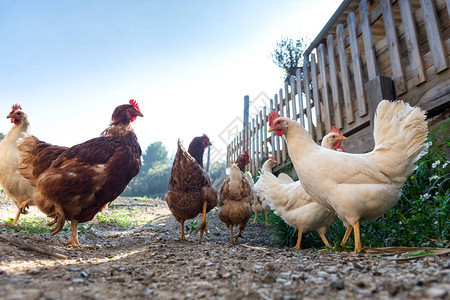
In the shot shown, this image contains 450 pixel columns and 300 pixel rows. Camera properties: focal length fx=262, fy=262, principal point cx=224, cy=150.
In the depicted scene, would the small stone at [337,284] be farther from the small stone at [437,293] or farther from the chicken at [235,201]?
the chicken at [235,201]

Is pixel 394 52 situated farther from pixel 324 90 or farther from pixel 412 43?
pixel 324 90

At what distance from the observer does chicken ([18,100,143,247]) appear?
2984 millimetres

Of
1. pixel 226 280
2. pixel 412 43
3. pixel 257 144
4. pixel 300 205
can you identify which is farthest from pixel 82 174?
pixel 257 144

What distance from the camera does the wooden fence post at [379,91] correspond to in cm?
342

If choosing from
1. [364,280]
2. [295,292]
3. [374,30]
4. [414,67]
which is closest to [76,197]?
[295,292]

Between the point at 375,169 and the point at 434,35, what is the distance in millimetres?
1802

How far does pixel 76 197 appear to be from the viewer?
9.95 ft

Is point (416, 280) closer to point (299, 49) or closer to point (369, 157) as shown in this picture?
point (369, 157)

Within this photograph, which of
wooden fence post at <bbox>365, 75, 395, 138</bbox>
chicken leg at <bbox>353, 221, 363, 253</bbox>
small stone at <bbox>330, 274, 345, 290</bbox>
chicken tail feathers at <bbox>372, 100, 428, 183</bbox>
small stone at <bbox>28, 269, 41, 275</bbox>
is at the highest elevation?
wooden fence post at <bbox>365, 75, 395, 138</bbox>

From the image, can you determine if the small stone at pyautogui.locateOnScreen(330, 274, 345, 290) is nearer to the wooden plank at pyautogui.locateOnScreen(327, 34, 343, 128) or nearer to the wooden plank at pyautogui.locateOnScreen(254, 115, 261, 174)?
the wooden plank at pyautogui.locateOnScreen(327, 34, 343, 128)

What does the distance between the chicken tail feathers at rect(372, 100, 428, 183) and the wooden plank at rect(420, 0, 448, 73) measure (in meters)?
0.85

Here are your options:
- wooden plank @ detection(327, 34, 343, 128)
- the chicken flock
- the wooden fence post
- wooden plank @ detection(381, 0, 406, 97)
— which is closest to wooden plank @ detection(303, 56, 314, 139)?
wooden plank @ detection(327, 34, 343, 128)

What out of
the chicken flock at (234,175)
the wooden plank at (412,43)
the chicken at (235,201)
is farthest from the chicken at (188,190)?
the wooden plank at (412,43)

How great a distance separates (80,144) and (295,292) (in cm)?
312
